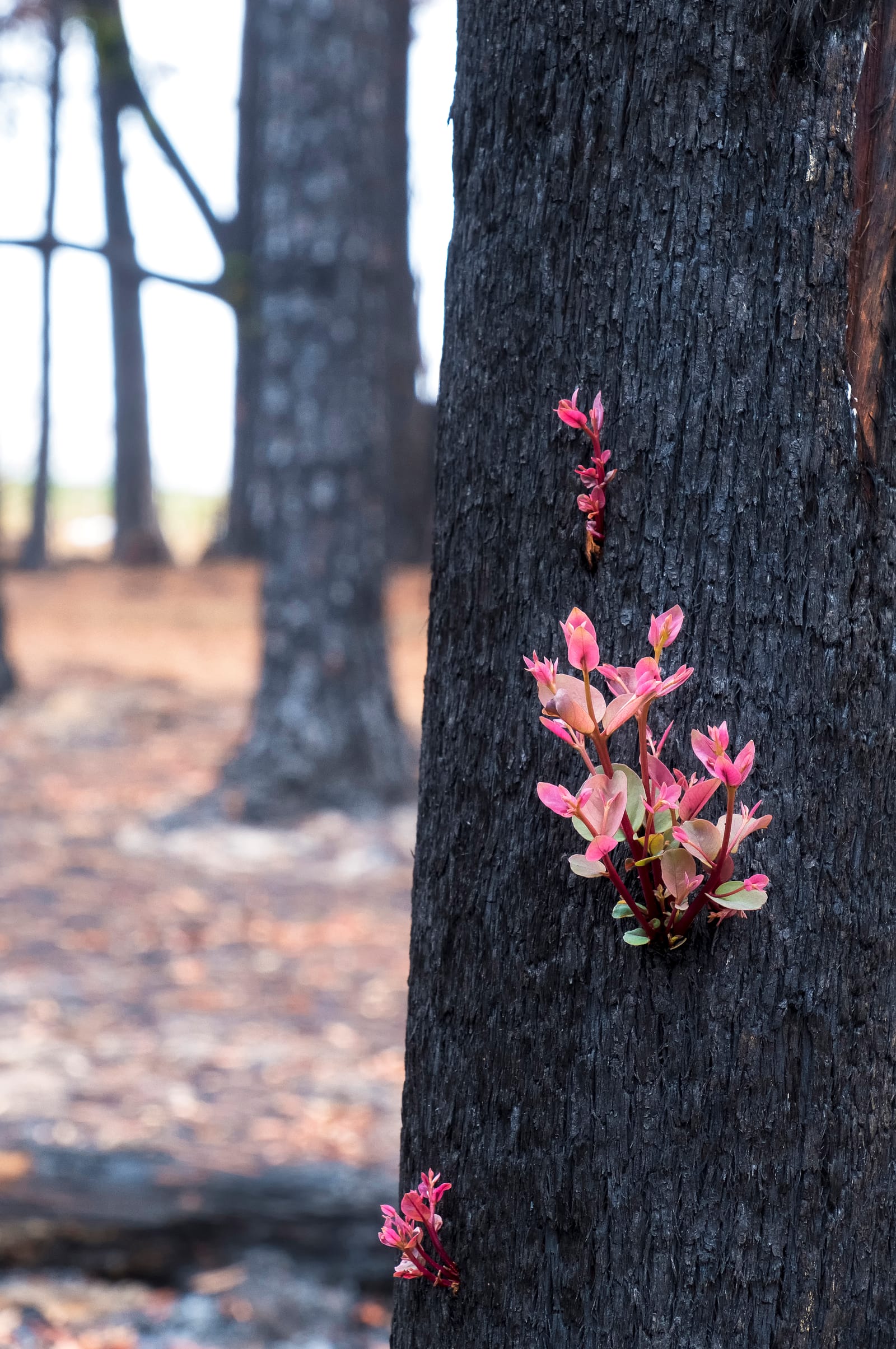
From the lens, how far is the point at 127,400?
18016 mm

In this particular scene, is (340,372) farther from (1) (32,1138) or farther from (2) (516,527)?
(2) (516,527)

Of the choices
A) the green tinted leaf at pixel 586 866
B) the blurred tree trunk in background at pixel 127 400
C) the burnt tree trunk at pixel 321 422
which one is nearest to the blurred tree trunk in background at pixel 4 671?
the burnt tree trunk at pixel 321 422

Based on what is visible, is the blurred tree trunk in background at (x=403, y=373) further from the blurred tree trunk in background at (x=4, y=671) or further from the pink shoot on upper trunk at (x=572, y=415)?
the pink shoot on upper trunk at (x=572, y=415)

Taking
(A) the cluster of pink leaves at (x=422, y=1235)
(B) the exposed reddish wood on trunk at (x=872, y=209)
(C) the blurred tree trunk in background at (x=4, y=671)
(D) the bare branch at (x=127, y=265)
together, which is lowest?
(C) the blurred tree trunk in background at (x=4, y=671)

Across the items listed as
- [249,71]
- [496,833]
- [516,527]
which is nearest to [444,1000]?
[496,833]

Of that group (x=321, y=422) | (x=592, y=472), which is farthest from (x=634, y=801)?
(x=321, y=422)

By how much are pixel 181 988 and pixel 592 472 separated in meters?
4.14

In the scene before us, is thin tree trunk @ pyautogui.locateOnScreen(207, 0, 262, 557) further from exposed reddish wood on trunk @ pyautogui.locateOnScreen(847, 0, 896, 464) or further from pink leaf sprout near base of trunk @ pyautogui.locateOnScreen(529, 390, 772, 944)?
pink leaf sprout near base of trunk @ pyautogui.locateOnScreen(529, 390, 772, 944)

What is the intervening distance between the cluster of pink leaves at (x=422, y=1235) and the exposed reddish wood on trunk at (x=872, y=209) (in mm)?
969

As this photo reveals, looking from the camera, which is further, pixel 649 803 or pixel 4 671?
pixel 4 671

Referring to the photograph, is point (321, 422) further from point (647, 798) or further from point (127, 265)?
point (647, 798)

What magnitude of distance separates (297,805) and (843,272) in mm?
5956

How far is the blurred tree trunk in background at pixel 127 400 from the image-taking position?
57.6 feet

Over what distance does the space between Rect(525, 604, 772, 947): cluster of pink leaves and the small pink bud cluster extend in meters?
0.15
